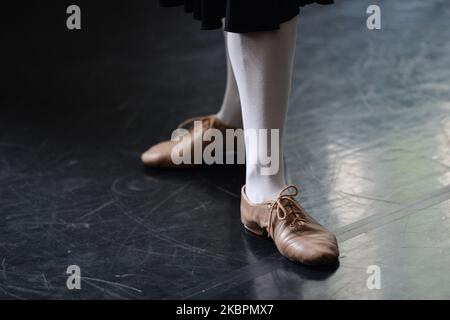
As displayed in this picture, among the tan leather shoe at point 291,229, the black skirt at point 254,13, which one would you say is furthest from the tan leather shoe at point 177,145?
the black skirt at point 254,13

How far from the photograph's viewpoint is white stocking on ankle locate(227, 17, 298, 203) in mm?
1799

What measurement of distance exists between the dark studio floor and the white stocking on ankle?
24cm

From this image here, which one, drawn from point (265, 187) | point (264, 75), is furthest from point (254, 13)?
point (265, 187)

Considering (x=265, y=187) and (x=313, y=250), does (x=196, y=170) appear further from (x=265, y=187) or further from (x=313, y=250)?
(x=313, y=250)

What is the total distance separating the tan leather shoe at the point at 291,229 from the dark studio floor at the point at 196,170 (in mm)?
28

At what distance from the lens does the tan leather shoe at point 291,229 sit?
1777mm

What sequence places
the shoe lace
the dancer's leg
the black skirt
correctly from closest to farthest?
Result: 1. the black skirt
2. the shoe lace
3. the dancer's leg

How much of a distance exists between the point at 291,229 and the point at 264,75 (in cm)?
30

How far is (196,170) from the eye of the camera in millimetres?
2268

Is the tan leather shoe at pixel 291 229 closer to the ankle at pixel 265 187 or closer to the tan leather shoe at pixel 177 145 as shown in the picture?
the ankle at pixel 265 187

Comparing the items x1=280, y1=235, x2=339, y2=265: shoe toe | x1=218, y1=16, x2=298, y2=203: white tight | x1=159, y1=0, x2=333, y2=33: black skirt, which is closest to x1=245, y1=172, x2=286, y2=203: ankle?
x1=218, y1=16, x2=298, y2=203: white tight

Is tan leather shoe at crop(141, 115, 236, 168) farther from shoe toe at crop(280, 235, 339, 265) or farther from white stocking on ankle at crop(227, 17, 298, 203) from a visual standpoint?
shoe toe at crop(280, 235, 339, 265)

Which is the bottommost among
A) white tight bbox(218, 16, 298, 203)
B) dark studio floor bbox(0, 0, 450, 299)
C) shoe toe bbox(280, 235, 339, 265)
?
dark studio floor bbox(0, 0, 450, 299)

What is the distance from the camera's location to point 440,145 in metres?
2.28
